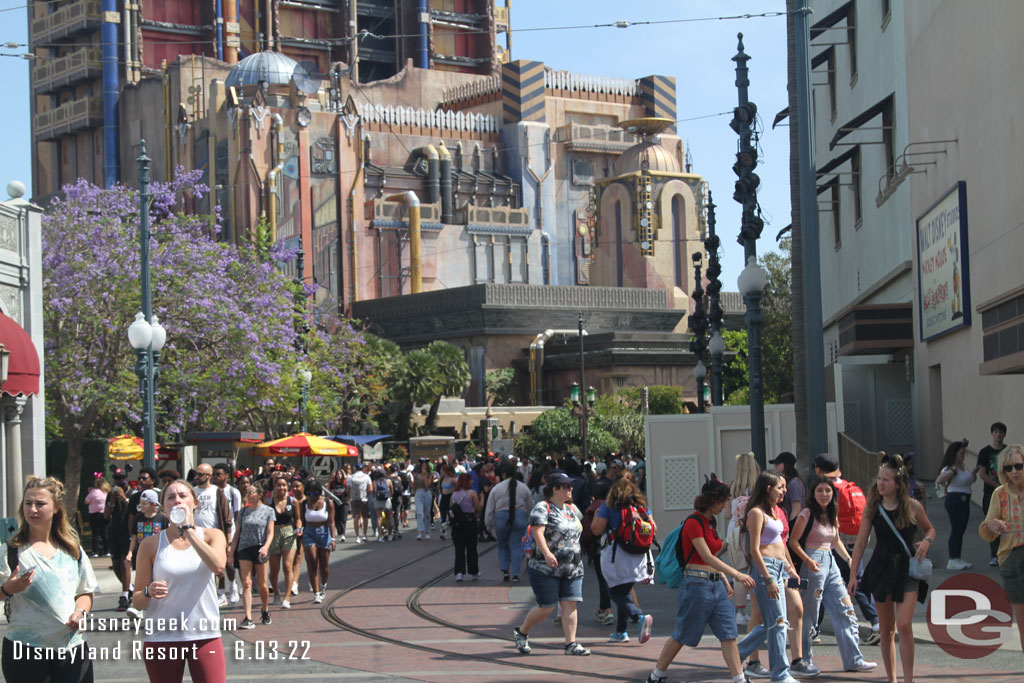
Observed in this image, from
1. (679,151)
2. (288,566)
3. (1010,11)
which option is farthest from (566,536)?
(679,151)

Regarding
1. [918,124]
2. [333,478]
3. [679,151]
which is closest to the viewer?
[918,124]

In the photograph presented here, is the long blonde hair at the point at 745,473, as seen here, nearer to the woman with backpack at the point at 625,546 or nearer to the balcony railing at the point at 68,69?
the woman with backpack at the point at 625,546

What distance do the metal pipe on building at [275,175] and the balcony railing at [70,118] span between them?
14741 millimetres

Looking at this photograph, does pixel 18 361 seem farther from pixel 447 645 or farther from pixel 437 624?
pixel 447 645

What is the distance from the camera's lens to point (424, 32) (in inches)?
3526

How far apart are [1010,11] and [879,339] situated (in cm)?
971

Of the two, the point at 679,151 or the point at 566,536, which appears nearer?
the point at 566,536

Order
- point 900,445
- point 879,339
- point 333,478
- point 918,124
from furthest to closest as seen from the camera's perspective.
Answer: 1. point 333,478
2. point 900,445
3. point 879,339
4. point 918,124

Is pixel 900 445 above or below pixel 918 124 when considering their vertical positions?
below

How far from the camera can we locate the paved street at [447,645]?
10.6 metres

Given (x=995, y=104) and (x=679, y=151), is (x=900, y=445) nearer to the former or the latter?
(x=995, y=104)

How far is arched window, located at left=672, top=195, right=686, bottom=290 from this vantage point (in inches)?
3086

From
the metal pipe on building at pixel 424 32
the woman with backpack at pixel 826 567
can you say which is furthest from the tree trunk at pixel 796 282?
the metal pipe on building at pixel 424 32

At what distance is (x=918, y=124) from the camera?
24.8 metres
